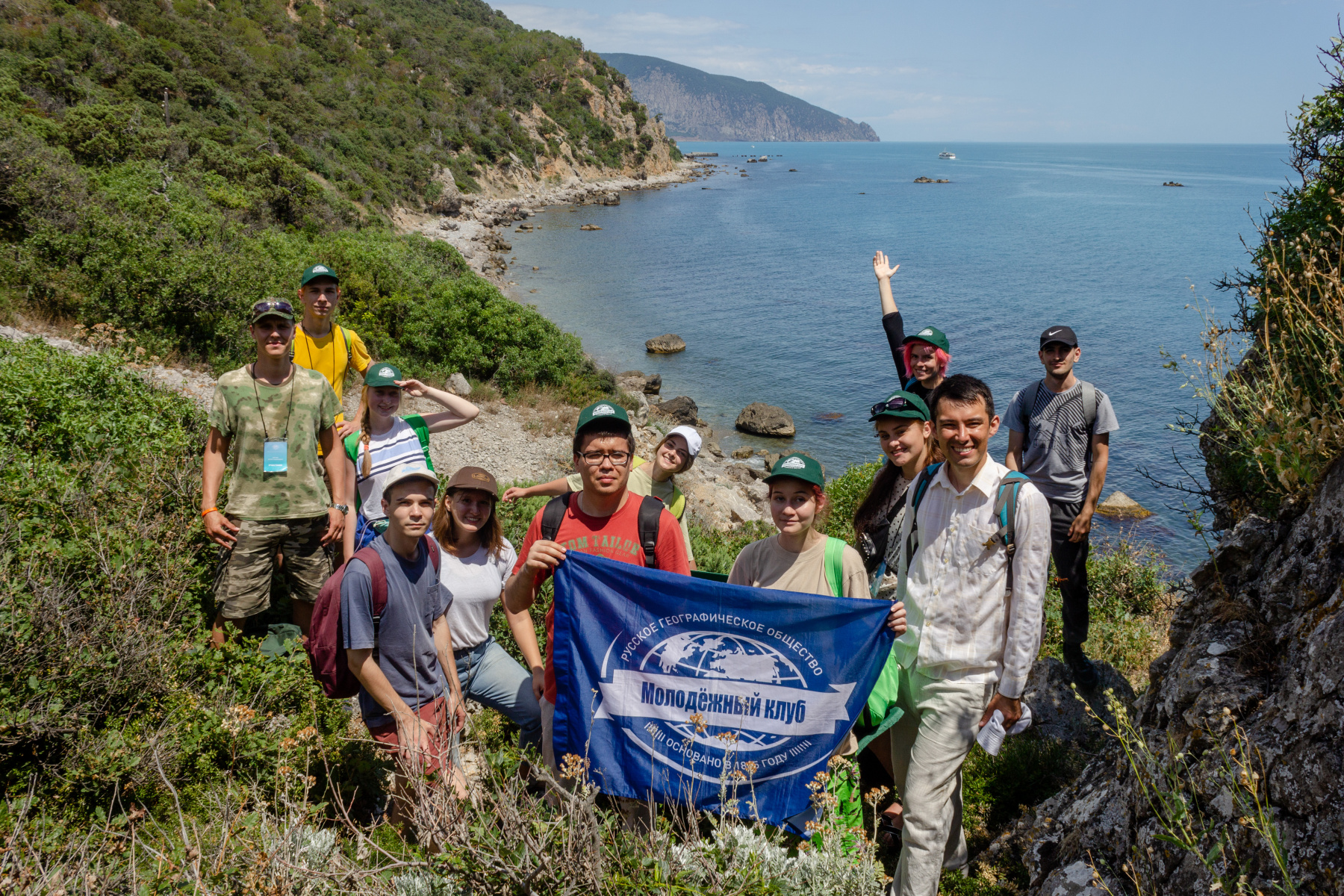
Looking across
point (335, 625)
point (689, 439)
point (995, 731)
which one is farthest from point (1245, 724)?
point (335, 625)

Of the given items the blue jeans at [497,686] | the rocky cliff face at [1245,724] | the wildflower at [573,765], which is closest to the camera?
the rocky cliff face at [1245,724]

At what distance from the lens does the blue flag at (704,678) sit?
3.89m

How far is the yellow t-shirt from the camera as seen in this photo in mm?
6559

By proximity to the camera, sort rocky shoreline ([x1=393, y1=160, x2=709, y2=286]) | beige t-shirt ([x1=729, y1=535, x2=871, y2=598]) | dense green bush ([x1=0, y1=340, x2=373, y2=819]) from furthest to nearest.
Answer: rocky shoreline ([x1=393, y1=160, x2=709, y2=286])
dense green bush ([x1=0, y1=340, x2=373, y2=819])
beige t-shirt ([x1=729, y1=535, x2=871, y2=598])

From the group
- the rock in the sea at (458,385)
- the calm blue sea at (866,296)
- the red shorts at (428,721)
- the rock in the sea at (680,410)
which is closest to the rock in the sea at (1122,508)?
the calm blue sea at (866,296)

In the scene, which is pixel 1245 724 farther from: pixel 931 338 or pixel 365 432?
pixel 365 432

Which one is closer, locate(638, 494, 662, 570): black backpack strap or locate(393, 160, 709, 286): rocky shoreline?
locate(638, 494, 662, 570): black backpack strap

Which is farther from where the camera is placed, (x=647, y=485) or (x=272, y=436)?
(x=647, y=485)

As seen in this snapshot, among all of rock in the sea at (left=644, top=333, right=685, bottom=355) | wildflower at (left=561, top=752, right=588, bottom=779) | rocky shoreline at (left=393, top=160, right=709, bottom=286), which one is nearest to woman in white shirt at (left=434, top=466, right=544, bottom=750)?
Result: wildflower at (left=561, top=752, right=588, bottom=779)

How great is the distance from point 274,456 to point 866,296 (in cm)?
4811

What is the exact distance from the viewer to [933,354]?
18.0 feet

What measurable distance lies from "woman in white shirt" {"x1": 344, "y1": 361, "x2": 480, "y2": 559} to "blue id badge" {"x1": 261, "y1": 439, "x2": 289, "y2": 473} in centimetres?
48

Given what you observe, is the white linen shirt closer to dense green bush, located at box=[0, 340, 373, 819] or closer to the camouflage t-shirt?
dense green bush, located at box=[0, 340, 373, 819]

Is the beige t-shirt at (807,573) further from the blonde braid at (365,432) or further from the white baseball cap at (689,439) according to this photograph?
the blonde braid at (365,432)
